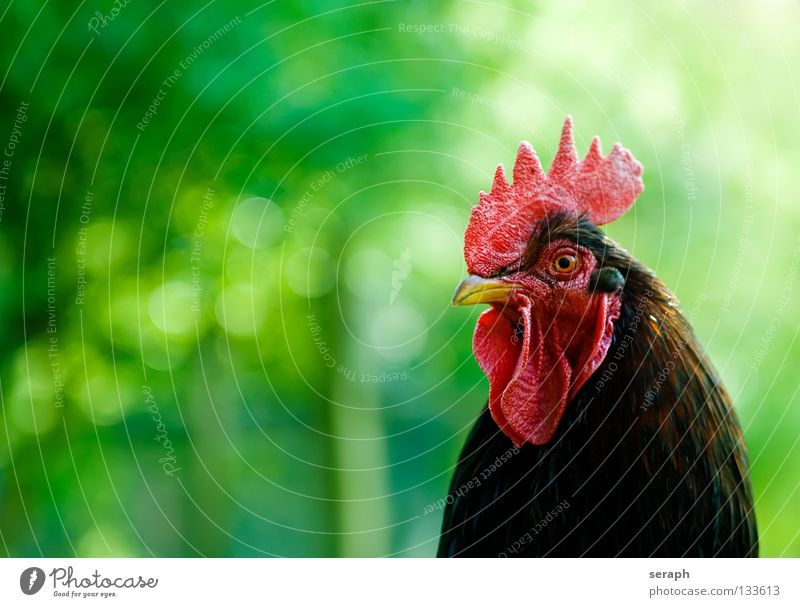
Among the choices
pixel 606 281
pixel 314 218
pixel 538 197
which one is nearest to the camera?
pixel 606 281

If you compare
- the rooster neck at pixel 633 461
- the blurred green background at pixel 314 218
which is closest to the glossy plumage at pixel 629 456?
the rooster neck at pixel 633 461

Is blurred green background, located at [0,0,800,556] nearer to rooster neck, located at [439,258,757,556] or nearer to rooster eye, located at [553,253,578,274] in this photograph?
rooster eye, located at [553,253,578,274]

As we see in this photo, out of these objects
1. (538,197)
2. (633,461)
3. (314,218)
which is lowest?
(633,461)

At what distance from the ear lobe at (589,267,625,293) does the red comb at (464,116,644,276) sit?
135mm

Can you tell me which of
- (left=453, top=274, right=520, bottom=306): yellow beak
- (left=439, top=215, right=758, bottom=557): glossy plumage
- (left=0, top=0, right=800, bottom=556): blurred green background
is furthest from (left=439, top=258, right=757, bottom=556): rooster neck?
(left=0, top=0, right=800, bottom=556): blurred green background

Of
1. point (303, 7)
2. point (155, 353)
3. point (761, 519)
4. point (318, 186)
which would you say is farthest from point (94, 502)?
point (761, 519)

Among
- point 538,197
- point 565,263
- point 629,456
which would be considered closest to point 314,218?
point 538,197

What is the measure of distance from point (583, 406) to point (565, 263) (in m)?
0.24

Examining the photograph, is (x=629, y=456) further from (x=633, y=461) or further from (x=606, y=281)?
(x=606, y=281)

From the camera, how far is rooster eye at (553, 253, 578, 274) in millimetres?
1224

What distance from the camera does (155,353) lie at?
3104mm

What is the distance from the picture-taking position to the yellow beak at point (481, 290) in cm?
123

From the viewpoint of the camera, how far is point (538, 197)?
4.36ft
